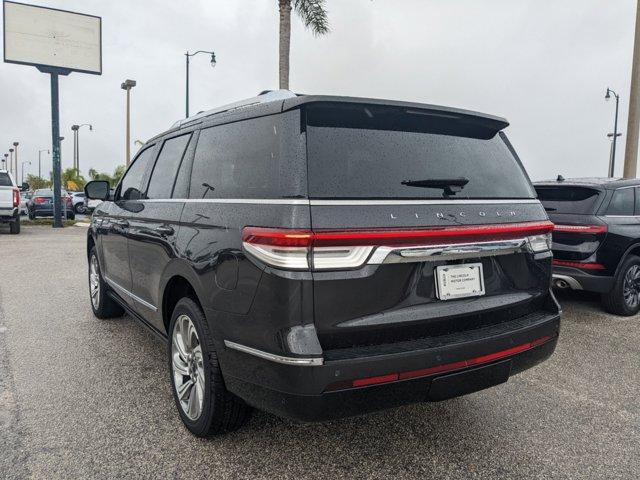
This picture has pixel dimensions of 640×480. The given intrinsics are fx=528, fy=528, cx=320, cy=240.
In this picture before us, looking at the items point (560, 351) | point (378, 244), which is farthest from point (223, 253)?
point (560, 351)

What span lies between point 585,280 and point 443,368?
12.9 feet

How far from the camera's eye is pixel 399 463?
270 cm

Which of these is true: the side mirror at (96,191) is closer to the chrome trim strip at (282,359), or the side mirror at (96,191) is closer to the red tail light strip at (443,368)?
the chrome trim strip at (282,359)

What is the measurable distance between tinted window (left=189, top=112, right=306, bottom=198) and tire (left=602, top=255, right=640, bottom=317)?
15.6 feet

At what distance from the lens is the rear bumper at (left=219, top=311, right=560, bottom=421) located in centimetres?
217

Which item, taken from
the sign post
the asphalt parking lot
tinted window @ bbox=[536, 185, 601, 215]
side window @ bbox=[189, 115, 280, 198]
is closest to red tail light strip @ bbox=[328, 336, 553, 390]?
the asphalt parking lot

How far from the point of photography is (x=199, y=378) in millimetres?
2910

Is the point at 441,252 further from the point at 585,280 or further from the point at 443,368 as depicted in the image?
the point at 585,280

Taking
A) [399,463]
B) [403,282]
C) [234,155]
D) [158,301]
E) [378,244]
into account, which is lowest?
[399,463]

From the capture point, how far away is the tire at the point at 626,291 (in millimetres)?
5770

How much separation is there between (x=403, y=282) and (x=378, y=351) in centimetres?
32

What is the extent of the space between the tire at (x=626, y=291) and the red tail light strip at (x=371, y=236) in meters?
3.95

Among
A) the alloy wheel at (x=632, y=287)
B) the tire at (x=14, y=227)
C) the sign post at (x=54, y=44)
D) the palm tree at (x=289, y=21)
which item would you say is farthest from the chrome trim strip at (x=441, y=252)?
the sign post at (x=54, y=44)

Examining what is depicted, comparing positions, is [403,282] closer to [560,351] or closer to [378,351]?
[378,351]
